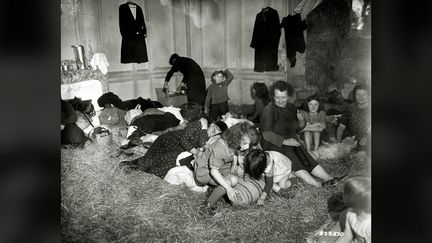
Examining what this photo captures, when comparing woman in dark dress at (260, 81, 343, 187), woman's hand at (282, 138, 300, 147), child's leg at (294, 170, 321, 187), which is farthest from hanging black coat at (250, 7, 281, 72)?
child's leg at (294, 170, 321, 187)

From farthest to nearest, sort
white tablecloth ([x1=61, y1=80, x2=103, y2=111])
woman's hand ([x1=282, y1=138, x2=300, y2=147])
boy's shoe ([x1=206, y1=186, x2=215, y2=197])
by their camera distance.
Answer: woman's hand ([x1=282, y1=138, x2=300, y2=147]), boy's shoe ([x1=206, y1=186, x2=215, y2=197]), white tablecloth ([x1=61, y1=80, x2=103, y2=111])

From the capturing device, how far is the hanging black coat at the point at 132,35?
3.50m

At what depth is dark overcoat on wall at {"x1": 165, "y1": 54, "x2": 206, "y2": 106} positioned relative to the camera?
356cm

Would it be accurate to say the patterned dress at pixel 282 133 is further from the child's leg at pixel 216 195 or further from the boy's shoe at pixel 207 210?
the boy's shoe at pixel 207 210

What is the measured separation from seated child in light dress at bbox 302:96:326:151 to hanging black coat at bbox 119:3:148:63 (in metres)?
1.15

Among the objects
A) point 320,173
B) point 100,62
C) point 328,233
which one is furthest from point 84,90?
point 328,233

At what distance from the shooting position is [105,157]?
3570 mm

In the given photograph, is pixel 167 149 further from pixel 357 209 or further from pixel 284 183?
pixel 357 209

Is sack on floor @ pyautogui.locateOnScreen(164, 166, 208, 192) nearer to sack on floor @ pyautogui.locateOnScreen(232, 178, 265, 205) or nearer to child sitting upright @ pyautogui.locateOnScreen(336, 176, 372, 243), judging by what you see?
sack on floor @ pyautogui.locateOnScreen(232, 178, 265, 205)

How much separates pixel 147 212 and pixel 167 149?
0.44 metres

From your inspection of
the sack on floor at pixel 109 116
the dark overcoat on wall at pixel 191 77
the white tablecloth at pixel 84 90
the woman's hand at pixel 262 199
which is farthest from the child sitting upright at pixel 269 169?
the white tablecloth at pixel 84 90

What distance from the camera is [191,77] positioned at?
141 inches

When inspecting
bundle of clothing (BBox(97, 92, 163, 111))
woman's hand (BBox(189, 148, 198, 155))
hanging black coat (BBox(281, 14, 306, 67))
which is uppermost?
hanging black coat (BBox(281, 14, 306, 67))
